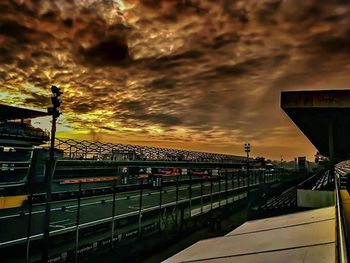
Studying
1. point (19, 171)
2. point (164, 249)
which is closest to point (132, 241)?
point (164, 249)

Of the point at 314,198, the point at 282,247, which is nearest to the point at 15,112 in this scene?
the point at 314,198

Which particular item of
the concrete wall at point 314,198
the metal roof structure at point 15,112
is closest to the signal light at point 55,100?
the concrete wall at point 314,198

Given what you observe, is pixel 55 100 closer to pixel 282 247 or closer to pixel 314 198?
pixel 282 247

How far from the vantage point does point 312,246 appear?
4.94 metres

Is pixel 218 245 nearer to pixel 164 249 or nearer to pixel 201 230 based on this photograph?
pixel 164 249

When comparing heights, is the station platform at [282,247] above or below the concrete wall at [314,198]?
below

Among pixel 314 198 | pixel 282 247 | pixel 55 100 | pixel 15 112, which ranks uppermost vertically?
pixel 15 112

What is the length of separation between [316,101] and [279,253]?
4.75 m

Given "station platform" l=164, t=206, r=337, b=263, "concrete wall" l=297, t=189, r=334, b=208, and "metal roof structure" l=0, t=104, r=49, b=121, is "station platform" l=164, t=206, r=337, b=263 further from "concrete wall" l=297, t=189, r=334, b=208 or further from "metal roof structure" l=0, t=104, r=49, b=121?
"metal roof structure" l=0, t=104, r=49, b=121

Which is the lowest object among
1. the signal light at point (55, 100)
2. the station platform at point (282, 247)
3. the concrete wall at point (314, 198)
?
the station platform at point (282, 247)

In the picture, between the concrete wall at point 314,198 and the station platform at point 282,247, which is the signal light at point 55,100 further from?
the concrete wall at point 314,198

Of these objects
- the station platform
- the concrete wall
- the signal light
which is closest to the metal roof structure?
the signal light

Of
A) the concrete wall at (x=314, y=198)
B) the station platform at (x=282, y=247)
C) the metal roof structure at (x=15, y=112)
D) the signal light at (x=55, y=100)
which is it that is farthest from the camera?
the metal roof structure at (x=15, y=112)

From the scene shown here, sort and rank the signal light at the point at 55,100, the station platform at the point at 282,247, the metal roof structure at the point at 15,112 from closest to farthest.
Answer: the station platform at the point at 282,247 → the signal light at the point at 55,100 → the metal roof structure at the point at 15,112
